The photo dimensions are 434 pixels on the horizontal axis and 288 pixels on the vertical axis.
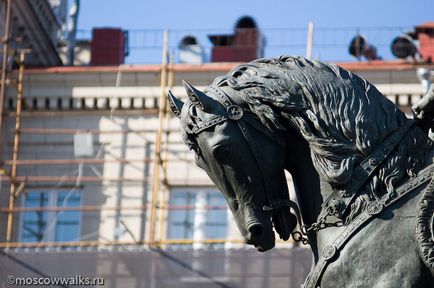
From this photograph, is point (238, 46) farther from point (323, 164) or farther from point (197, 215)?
point (323, 164)

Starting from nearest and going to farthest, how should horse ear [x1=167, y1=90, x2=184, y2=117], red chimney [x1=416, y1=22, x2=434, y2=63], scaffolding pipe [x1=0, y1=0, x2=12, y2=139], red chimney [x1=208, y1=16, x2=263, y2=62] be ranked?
1. horse ear [x1=167, y1=90, x2=184, y2=117]
2. scaffolding pipe [x1=0, y1=0, x2=12, y2=139]
3. red chimney [x1=416, y1=22, x2=434, y2=63]
4. red chimney [x1=208, y1=16, x2=263, y2=62]

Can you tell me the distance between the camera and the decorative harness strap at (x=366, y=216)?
18.4 feet

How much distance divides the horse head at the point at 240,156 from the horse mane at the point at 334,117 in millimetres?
57

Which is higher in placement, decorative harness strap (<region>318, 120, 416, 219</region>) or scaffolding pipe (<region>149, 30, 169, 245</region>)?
decorative harness strap (<region>318, 120, 416, 219</region>)

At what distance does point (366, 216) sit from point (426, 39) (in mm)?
22309

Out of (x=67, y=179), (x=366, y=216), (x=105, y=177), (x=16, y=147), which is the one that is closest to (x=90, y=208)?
(x=67, y=179)

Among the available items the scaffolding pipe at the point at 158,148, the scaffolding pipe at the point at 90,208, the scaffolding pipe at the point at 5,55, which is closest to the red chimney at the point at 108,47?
the scaffolding pipe at the point at 158,148

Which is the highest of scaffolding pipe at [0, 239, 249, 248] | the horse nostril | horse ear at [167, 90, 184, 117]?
horse ear at [167, 90, 184, 117]

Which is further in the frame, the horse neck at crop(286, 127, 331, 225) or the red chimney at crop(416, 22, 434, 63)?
the red chimney at crop(416, 22, 434, 63)

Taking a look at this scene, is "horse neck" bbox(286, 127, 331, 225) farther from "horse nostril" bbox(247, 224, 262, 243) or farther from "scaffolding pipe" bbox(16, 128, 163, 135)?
"scaffolding pipe" bbox(16, 128, 163, 135)

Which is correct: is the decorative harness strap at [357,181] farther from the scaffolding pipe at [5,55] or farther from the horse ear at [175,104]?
the scaffolding pipe at [5,55]

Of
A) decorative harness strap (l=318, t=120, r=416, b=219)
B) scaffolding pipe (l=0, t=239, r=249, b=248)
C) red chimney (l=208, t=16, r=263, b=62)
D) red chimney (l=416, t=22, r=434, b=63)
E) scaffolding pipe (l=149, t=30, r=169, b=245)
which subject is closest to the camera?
decorative harness strap (l=318, t=120, r=416, b=219)

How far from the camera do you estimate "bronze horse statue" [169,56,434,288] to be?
18.2 ft

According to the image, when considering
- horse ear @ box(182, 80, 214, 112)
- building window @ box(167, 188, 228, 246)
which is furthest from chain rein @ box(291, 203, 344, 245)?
building window @ box(167, 188, 228, 246)
